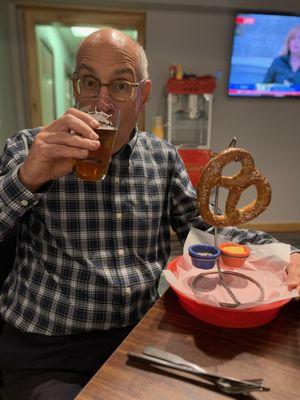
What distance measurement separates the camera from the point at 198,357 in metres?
0.60

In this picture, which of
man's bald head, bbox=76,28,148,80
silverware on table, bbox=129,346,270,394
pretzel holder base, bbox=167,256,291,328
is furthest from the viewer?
man's bald head, bbox=76,28,148,80

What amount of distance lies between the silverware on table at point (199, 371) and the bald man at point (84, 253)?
328mm

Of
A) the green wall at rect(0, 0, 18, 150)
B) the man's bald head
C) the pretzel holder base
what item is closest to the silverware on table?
the pretzel holder base

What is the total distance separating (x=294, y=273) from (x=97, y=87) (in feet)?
2.32

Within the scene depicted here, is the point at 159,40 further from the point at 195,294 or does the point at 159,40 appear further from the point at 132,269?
the point at 195,294

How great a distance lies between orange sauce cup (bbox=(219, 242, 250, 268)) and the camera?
85cm

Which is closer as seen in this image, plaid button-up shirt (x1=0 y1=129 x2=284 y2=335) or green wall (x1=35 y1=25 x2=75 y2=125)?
plaid button-up shirt (x1=0 y1=129 x2=284 y2=335)

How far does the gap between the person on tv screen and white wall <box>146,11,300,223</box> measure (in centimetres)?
22

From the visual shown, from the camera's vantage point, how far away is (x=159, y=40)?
10.0 feet

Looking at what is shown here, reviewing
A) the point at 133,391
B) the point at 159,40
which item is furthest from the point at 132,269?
the point at 159,40

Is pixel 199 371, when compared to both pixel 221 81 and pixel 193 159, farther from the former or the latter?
pixel 221 81

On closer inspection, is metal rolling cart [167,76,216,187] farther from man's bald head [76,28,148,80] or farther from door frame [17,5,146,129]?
man's bald head [76,28,148,80]

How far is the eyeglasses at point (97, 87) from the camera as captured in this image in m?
0.89

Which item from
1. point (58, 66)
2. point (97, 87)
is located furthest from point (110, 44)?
point (58, 66)
